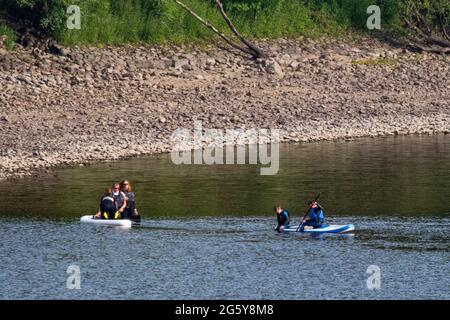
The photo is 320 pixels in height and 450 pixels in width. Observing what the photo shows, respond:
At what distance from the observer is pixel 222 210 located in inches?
2094

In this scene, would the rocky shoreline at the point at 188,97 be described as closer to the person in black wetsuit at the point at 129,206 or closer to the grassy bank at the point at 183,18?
the grassy bank at the point at 183,18

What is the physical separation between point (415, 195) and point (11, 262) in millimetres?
17502

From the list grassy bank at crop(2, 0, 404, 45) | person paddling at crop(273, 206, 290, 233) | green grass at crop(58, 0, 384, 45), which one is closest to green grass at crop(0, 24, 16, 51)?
grassy bank at crop(2, 0, 404, 45)

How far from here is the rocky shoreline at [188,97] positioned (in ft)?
213

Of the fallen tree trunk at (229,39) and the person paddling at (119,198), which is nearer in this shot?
the person paddling at (119,198)

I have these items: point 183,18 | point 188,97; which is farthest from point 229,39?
point 188,97

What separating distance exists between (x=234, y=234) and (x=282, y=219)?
5.73 feet

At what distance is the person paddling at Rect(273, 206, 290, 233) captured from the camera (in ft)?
162

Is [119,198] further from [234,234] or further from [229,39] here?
[229,39]

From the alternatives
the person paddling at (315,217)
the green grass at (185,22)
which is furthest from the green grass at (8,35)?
the person paddling at (315,217)
